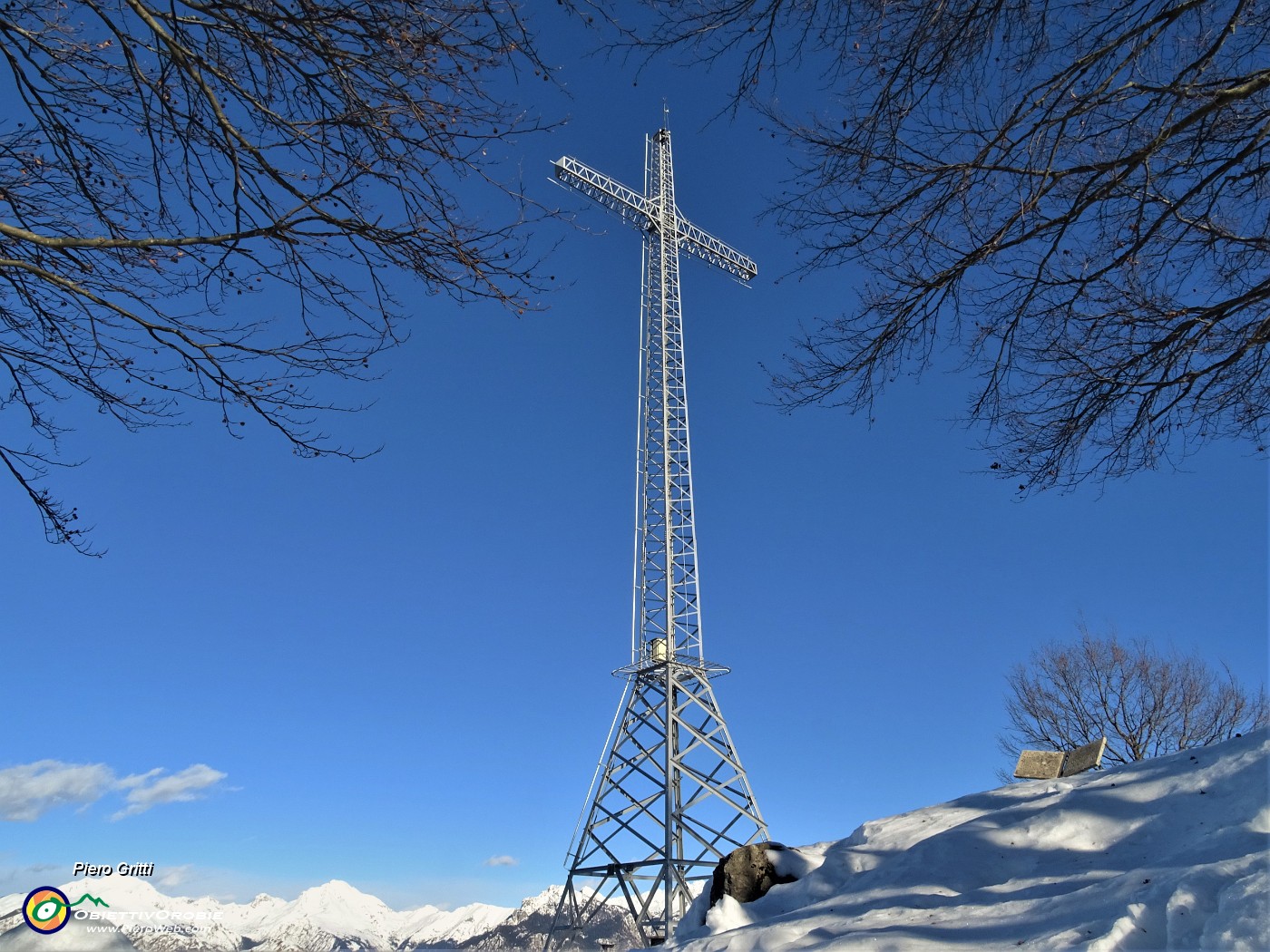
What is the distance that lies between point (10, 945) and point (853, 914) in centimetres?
525

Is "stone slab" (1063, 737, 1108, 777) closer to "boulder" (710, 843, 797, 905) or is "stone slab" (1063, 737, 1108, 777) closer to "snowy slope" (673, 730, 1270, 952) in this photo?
"snowy slope" (673, 730, 1270, 952)

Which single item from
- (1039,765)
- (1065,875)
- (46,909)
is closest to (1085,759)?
(1039,765)

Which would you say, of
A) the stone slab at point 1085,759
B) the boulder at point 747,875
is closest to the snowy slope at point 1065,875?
the boulder at point 747,875

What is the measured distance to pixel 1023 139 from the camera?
4.33 meters

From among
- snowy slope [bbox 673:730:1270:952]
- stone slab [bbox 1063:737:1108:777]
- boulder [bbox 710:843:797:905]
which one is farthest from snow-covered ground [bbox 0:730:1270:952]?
stone slab [bbox 1063:737:1108:777]

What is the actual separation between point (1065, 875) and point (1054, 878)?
0.21ft

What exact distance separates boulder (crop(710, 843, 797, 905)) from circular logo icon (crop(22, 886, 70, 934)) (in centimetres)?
508

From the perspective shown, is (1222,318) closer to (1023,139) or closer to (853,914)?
(1023,139)

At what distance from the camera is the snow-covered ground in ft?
10.5

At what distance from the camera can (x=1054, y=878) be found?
Result: 171 inches

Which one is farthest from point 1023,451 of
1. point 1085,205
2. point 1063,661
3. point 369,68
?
point 1063,661

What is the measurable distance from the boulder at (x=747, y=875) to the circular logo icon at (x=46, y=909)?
200 inches

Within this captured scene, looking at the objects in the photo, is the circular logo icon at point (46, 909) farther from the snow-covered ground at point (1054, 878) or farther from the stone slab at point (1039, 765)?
the stone slab at point (1039, 765)

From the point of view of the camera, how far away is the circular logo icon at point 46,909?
5.46 metres
